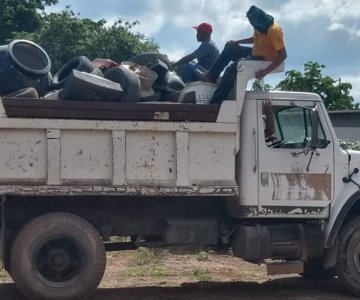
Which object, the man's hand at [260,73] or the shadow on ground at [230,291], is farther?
the shadow on ground at [230,291]

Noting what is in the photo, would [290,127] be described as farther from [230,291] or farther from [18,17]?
[18,17]

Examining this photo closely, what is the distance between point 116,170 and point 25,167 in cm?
94

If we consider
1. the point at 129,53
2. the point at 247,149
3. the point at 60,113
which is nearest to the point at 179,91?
the point at 247,149

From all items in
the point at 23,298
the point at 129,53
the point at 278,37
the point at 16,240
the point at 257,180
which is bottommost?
the point at 23,298

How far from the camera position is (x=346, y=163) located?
8.98 metres

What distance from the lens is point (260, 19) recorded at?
8.92 metres

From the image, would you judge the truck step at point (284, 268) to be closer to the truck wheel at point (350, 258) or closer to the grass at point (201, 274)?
the truck wheel at point (350, 258)

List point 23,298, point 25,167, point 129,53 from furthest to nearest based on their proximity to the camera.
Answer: point 129,53 → point 23,298 → point 25,167

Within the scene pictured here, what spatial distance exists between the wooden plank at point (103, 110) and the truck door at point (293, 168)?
0.79m

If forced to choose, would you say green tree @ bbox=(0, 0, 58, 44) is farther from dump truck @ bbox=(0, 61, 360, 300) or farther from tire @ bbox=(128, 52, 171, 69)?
dump truck @ bbox=(0, 61, 360, 300)

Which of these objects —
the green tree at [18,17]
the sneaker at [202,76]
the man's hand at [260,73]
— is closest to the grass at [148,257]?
the sneaker at [202,76]

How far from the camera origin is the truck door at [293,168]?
873cm

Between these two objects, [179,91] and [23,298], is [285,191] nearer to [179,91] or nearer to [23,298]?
[179,91]

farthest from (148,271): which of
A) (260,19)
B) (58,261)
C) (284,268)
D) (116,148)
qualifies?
(260,19)
